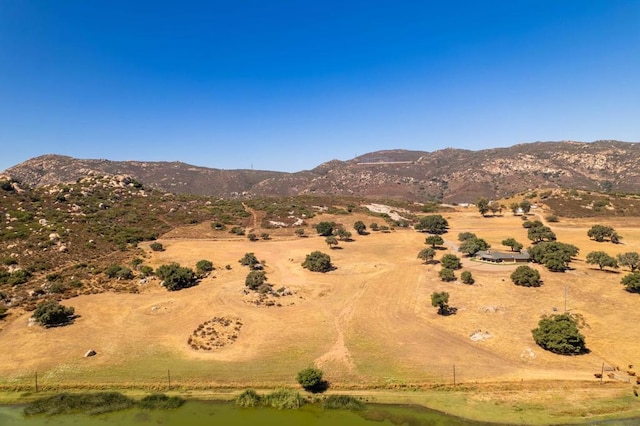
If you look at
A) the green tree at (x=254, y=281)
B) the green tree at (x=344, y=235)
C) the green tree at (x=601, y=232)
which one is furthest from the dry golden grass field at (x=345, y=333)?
the green tree at (x=344, y=235)

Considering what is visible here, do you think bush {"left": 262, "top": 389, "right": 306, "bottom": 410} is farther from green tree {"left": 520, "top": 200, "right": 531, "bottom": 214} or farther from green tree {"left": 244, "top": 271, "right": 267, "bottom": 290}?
green tree {"left": 520, "top": 200, "right": 531, "bottom": 214}

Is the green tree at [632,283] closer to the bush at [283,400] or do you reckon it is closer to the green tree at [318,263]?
the green tree at [318,263]

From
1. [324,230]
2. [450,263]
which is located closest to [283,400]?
[450,263]

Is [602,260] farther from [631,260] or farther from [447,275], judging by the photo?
[447,275]

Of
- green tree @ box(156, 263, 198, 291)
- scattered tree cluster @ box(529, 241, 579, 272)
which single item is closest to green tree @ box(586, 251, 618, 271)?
scattered tree cluster @ box(529, 241, 579, 272)

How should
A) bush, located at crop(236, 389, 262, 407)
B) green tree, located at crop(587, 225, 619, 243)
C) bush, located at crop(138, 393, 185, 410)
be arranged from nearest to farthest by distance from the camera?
bush, located at crop(236, 389, 262, 407), bush, located at crop(138, 393, 185, 410), green tree, located at crop(587, 225, 619, 243)

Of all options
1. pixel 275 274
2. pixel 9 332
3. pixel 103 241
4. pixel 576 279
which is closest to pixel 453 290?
pixel 576 279
